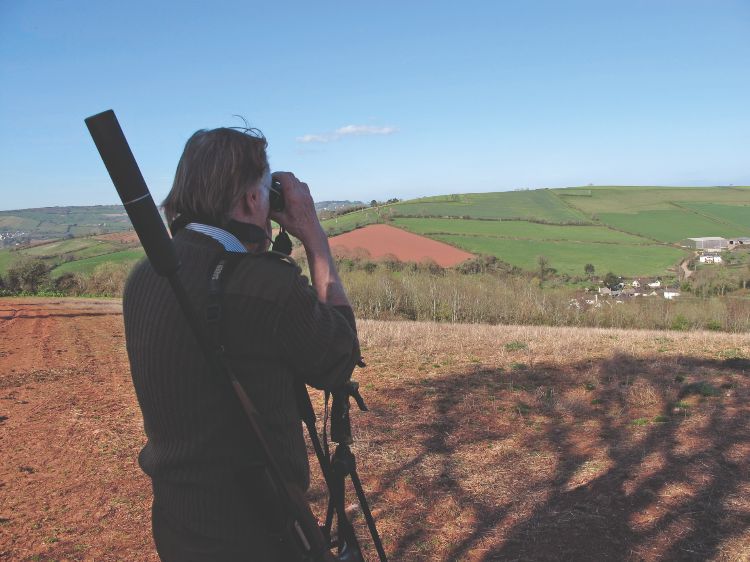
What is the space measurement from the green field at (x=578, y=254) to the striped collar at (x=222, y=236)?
147ft

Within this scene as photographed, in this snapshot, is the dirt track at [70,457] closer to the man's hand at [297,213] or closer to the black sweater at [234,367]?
the black sweater at [234,367]

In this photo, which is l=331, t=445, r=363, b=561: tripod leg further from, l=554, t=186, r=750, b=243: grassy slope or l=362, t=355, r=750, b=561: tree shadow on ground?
l=554, t=186, r=750, b=243: grassy slope

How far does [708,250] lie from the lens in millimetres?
51750

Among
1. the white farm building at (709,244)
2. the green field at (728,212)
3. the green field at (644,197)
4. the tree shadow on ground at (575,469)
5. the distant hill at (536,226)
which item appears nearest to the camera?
the tree shadow on ground at (575,469)

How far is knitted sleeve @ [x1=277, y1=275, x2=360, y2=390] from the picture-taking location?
1565mm

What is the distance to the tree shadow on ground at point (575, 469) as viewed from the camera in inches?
157

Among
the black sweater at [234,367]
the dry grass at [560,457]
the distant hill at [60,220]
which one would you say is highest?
the distant hill at [60,220]

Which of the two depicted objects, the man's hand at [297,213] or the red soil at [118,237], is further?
the red soil at [118,237]

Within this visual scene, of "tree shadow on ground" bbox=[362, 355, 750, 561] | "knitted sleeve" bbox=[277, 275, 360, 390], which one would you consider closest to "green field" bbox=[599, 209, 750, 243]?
"tree shadow on ground" bbox=[362, 355, 750, 561]

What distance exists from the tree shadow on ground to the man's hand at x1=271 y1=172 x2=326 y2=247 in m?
2.91

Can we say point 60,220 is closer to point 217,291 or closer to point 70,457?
point 70,457

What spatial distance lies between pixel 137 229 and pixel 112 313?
57.6 feet

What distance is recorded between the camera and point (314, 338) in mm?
1601

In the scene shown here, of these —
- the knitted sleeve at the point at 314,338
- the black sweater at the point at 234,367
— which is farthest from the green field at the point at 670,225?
the black sweater at the point at 234,367
